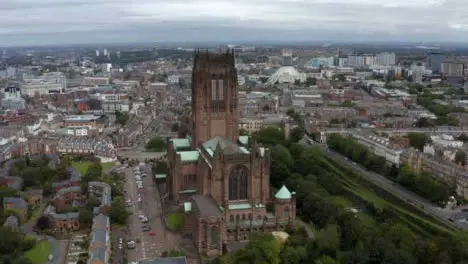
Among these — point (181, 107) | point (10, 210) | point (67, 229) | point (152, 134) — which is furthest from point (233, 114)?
point (181, 107)

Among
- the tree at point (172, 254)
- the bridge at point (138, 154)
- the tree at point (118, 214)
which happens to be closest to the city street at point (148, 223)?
the tree at point (118, 214)

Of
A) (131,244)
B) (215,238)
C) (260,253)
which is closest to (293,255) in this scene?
(260,253)

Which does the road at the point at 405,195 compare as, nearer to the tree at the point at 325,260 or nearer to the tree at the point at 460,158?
the tree at the point at 460,158

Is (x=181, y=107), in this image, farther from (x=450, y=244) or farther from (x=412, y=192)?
(x=450, y=244)

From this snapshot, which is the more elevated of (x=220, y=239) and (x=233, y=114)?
(x=233, y=114)

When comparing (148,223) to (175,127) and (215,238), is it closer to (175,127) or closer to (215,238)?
(215,238)
